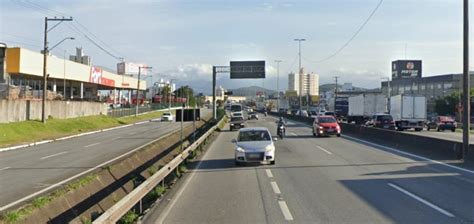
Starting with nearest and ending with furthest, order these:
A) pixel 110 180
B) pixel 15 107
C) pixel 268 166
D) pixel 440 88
→ 1. pixel 110 180
2. pixel 268 166
3. pixel 15 107
4. pixel 440 88

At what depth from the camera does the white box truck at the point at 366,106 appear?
68.4m

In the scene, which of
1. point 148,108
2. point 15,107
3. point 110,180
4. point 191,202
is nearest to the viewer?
point 191,202

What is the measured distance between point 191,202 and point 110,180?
4683mm

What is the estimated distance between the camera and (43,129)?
50781mm

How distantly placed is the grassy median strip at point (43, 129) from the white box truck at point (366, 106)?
1219 inches

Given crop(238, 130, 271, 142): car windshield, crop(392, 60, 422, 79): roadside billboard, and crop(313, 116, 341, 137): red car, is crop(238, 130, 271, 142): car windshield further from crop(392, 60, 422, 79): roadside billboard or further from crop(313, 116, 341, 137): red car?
crop(392, 60, 422, 79): roadside billboard

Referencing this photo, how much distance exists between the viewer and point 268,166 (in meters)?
20.8

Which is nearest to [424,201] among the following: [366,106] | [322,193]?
[322,193]

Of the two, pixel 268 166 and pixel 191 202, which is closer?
pixel 191 202

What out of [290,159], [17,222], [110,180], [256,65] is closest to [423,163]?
[290,159]

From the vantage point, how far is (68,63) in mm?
76875

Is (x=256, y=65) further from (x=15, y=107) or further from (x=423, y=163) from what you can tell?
(x=423, y=163)

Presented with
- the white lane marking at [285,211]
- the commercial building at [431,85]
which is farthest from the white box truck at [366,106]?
the commercial building at [431,85]

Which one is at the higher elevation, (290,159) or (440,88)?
(440,88)
